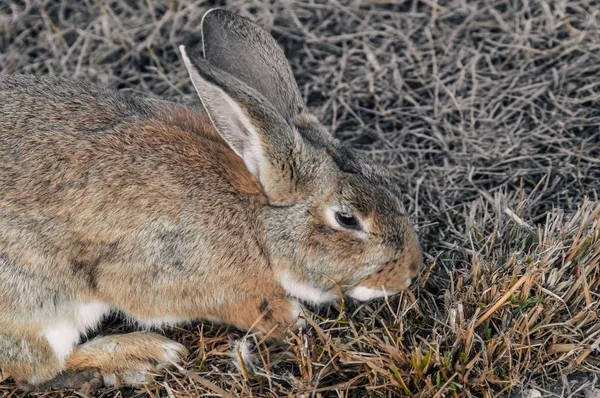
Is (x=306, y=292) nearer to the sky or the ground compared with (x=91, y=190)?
nearer to the ground

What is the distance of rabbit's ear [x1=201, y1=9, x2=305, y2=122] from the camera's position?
12.2ft

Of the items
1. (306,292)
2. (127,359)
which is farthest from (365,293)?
(127,359)

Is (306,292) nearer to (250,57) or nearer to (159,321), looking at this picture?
(159,321)

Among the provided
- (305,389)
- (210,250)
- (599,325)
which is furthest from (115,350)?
(599,325)

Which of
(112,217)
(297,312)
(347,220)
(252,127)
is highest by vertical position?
(252,127)

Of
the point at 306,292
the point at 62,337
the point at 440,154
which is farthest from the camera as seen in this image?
the point at 440,154

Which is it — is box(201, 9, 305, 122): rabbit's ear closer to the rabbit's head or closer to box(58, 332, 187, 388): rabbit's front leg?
the rabbit's head

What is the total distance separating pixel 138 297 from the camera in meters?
3.59

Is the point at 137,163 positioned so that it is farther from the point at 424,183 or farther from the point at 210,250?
the point at 424,183

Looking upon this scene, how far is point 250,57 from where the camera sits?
3.78 meters

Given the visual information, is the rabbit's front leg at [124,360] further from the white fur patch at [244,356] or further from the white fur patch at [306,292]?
the white fur patch at [306,292]

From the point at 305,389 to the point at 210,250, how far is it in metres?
0.77

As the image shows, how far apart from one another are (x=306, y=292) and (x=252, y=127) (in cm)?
94

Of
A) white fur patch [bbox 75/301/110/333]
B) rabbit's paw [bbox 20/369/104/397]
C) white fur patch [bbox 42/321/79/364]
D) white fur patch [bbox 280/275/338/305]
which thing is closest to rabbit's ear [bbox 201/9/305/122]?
white fur patch [bbox 280/275/338/305]
